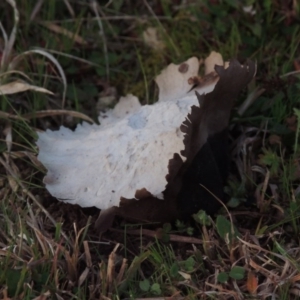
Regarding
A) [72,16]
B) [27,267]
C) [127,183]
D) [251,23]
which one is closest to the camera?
[27,267]

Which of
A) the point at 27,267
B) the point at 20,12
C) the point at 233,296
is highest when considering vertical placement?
the point at 20,12

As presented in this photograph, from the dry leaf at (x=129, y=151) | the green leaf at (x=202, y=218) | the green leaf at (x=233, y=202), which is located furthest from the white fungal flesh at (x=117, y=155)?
the green leaf at (x=233, y=202)

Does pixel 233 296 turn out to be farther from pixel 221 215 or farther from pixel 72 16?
pixel 72 16

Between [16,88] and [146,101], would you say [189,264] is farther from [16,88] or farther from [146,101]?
[16,88]

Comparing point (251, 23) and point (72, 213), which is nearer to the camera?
point (72, 213)

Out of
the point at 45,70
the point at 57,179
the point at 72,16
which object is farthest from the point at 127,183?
the point at 72,16

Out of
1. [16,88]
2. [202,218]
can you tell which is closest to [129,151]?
[202,218]

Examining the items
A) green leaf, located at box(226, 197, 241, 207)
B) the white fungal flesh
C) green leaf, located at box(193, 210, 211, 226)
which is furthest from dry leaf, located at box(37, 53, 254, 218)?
green leaf, located at box(226, 197, 241, 207)

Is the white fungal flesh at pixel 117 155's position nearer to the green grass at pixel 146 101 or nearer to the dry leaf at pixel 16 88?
the green grass at pixel 146 101
